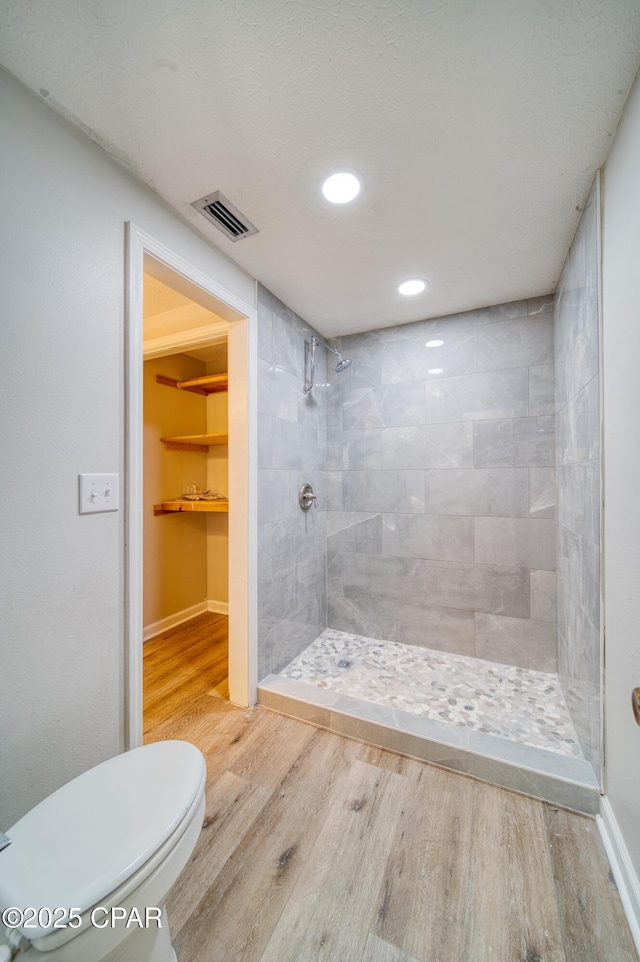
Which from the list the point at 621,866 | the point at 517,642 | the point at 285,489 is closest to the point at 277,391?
the point at 285,489

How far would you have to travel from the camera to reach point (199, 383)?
114 inches

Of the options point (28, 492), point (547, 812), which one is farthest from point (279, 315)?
point (547, 812)

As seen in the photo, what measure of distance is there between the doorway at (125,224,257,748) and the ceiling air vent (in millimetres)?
207

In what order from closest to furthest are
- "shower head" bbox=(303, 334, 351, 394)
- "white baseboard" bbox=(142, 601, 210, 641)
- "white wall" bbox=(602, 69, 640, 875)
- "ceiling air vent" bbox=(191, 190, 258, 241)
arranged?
"white wall" bbox=(602, 69, 640, 875), "ceiling air vent" bbox=(191, 190, 258, 241), "shower head" bbox=(303, 334, 351, 394), "white baseboard" bbox=(142, 601, 210, 641)

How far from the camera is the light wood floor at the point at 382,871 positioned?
3.01ft

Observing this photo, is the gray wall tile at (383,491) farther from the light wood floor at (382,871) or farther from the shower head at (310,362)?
the light wood floor at (382,871)

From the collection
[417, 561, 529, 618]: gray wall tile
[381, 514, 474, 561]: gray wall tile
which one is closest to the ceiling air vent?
[381, 514, 474, 561]: gray wall tile

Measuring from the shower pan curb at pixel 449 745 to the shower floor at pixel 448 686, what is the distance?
0.09 metres

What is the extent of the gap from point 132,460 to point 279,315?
4.53ft

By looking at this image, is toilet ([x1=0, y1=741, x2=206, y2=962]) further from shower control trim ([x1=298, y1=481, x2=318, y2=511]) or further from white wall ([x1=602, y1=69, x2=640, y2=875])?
shower control trim ([x1=298, y1=481, x2=318, y2=511])

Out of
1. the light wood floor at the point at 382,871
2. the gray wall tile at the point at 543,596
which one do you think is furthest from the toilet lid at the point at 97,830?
the gray wall tile at the point at 543,596

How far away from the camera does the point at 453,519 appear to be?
7.64ft

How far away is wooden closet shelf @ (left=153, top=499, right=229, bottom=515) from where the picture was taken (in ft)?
9.10

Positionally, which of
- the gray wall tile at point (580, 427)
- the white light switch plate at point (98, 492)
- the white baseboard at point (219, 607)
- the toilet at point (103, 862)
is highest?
the gray wall tile at point (580, 427)
